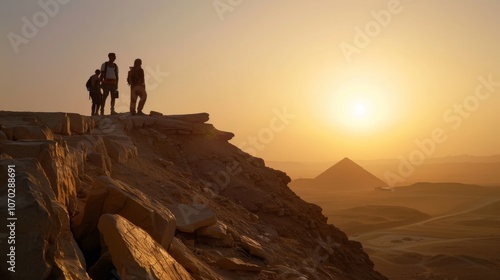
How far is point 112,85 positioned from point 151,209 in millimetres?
8061

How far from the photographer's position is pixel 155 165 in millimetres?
9711

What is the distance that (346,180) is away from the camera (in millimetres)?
110750

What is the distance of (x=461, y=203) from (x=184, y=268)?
67.3 meters

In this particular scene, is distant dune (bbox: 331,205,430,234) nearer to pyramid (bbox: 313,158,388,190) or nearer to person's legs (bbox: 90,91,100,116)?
person's legs (bbox: 90,91,100,116)

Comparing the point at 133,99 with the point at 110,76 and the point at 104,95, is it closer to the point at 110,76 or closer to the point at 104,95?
the point at 104,95

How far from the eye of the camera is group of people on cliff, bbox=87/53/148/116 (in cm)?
1204

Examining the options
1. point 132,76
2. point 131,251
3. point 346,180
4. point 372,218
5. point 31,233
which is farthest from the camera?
point 346,180

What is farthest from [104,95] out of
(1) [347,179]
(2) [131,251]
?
(1) [347,179]

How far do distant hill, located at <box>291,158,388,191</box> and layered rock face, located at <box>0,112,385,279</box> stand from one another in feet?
311

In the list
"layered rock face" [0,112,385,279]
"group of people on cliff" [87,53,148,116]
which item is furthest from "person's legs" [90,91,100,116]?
"layered rock face" [0,112,385,279]

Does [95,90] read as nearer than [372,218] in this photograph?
Yes

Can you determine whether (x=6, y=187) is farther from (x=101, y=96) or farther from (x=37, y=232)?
(x=101, y=96)

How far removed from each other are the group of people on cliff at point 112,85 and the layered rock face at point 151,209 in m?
0.64

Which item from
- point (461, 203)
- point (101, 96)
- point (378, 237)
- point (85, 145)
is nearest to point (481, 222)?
point (378, 237)
